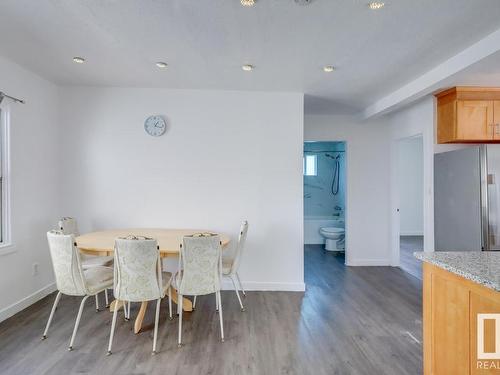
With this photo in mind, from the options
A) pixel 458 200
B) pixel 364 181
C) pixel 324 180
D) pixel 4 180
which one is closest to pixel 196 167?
pixel 4 180

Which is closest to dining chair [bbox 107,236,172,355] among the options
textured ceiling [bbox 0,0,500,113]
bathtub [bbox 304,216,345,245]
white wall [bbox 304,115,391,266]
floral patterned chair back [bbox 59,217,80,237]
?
floral patterned chair back [bbox 59,217,80,237]

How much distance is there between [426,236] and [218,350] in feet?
10.5

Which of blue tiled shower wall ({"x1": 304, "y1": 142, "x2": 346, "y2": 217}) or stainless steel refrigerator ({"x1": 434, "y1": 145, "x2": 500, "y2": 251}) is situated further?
blue tiled shower wall ({"x1": 304, "y1": 142, "x2": 346, "y2": 217})

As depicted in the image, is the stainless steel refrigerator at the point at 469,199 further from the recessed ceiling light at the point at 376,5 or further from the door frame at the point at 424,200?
the recessed ceiling light at the point at 376,5

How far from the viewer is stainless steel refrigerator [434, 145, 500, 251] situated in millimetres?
2918

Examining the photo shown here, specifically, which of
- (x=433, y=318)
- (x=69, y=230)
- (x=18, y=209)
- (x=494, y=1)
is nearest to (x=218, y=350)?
(x=433, y=318)

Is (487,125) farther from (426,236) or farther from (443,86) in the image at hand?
(426,236)

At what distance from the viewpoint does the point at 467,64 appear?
8.01 feet

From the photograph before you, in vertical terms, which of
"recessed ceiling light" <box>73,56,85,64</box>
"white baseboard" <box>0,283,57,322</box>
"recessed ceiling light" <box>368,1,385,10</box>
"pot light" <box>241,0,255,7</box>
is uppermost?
"recessed ceiling light" <box>73,56,85,64</box>

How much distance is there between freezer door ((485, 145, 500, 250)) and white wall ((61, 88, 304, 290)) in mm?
1979

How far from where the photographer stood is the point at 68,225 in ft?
10.9

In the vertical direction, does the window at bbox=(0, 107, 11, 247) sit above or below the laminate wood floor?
above

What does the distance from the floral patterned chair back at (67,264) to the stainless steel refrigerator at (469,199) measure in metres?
3.87

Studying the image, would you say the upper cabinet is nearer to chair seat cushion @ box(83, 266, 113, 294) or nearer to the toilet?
the toilet
